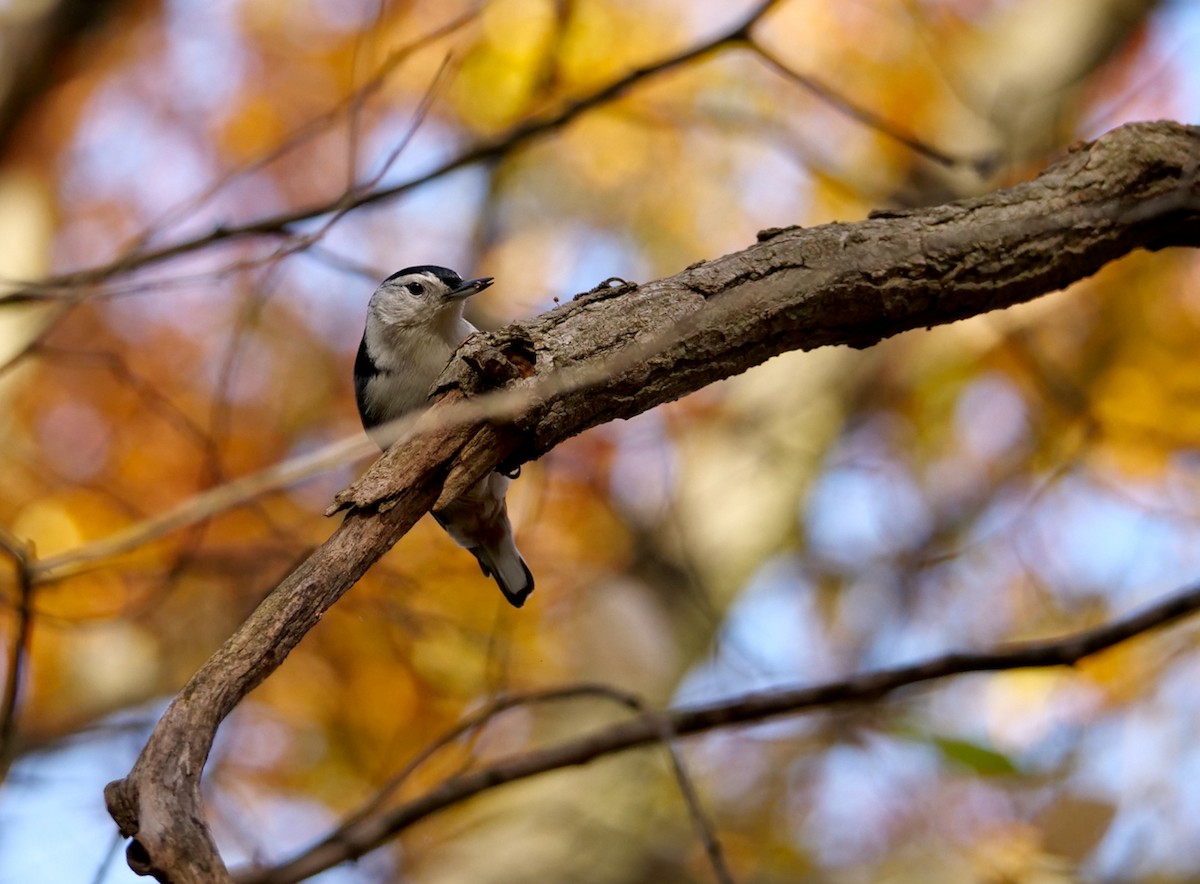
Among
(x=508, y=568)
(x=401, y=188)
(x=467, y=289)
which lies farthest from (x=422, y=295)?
(x=508, y=568)

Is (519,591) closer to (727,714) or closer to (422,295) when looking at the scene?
(422,295)

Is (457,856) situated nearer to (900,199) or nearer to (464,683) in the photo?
(464,683)

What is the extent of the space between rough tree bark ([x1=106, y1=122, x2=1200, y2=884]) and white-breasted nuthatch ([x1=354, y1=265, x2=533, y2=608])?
1.03 meters

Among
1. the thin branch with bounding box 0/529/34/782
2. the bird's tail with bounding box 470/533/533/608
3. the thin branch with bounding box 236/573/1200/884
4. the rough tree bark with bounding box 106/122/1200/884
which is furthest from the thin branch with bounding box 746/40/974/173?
the thin branch with bounding box 0/529/34/782

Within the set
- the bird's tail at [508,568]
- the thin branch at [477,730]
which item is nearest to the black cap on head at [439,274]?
the bird's tail at [508,568]

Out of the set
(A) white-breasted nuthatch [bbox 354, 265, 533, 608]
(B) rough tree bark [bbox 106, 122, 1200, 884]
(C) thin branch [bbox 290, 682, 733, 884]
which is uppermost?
(A) white-breasted nuthatch [bbox 354, 265, 533, 608]

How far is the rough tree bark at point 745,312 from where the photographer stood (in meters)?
1.70

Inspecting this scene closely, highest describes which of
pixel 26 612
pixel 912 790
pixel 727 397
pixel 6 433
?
pixel 727 397

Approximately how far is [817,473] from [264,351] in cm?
335

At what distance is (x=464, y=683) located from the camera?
498 centimetres

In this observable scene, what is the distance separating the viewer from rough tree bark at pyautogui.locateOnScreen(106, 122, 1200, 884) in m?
1.70

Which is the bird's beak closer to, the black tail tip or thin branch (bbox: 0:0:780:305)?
thin branch (bbox: 0:0:780:305)

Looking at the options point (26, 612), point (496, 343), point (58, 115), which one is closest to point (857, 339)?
point (496, 343)

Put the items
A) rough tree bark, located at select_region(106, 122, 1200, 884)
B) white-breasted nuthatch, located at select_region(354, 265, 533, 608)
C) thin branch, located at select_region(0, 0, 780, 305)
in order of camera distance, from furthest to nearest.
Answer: white-breasted nuthatch, located at select_region(354, 265, 533, 608) → thin branch, located at select_region(0, 0, 780, 305) → rough tree bark, located at select_region(106, 122, 1200, 884)
